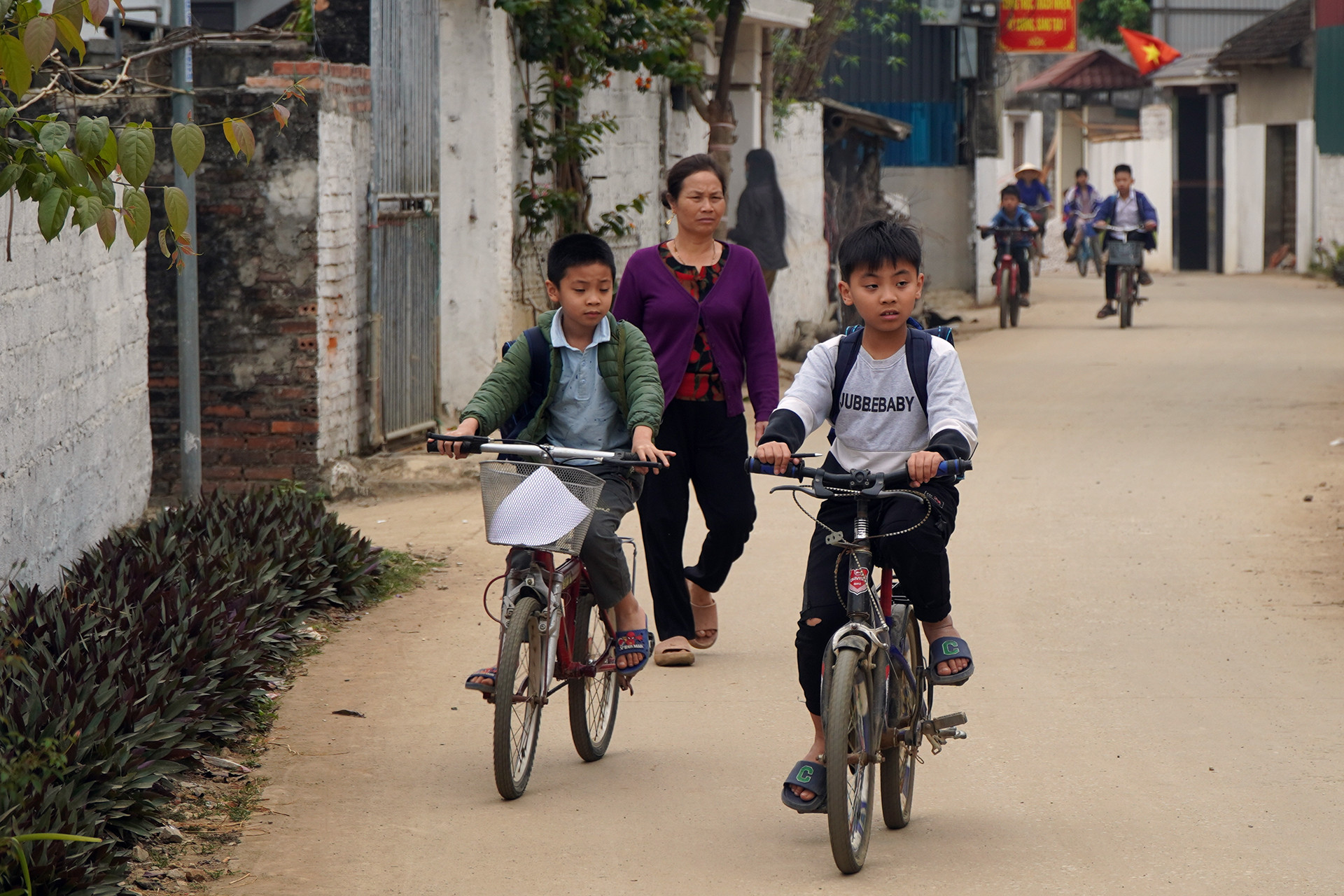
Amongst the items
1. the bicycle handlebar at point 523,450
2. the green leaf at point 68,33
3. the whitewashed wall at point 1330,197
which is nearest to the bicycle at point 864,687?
the bicycle handlebar at point 523,450

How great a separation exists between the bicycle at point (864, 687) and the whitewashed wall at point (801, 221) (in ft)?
42.4

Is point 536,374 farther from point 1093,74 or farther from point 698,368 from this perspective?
point 1093,74

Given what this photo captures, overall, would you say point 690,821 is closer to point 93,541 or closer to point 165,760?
point 165,760

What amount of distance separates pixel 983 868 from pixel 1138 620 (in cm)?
289

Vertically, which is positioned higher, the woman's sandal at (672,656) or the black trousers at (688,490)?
the black trousers at (688,490)

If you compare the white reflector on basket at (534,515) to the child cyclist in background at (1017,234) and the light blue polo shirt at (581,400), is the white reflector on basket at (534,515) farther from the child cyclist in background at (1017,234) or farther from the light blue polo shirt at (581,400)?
the child cyclist in background at (1017,234)

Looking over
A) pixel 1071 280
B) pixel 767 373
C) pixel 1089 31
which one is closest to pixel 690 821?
pixel 767 373

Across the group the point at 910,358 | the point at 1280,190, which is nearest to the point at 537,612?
the point at 910,358

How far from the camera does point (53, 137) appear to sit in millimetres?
3566

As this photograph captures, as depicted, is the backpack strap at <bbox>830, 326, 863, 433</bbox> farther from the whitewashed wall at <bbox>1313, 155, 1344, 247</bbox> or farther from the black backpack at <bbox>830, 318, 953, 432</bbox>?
the whitewashed wall at <bbox>1313, 155, 1344, 247</bbox>

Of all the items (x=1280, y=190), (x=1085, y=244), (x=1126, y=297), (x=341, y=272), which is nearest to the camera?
(x=341, y=272)

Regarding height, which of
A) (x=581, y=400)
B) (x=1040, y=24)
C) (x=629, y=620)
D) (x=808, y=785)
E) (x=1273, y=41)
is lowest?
(x=808, y=785)

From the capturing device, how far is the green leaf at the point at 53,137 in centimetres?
355

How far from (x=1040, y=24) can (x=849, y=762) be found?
21648 mm
